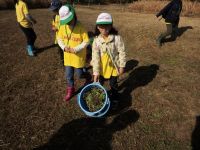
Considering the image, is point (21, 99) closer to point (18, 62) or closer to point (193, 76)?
point (18, 62)

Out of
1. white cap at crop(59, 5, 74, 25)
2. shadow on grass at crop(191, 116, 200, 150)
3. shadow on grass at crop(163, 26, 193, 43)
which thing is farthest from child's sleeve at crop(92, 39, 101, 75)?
shadow on grass at crop(163, 26, 193, 43)

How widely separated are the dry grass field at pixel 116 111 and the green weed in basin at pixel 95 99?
0.99 feet

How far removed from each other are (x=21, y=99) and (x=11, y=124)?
954mm

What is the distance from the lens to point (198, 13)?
16625 millimetres

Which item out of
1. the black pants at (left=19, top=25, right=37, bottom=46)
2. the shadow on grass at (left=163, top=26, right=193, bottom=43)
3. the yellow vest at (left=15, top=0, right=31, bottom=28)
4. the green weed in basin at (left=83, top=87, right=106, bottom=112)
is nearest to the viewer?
the green weed in basin at (left=83, top=87, right=106, bottom=112)

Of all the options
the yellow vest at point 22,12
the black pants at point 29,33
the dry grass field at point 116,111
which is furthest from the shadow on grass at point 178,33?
the yellow vest at point 22,12

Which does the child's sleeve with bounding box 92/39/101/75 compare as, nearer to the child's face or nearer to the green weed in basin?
the child's face

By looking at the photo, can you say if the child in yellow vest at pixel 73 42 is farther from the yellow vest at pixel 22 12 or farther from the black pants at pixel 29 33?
the black pants at pixel 29 33

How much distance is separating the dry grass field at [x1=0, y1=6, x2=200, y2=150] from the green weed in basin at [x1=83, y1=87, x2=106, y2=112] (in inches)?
11.9

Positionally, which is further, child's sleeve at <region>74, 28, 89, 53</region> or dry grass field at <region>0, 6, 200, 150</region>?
child's sleeve at <region>74, 28, 89, 53</region>

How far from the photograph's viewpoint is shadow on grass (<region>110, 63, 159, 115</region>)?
557cm

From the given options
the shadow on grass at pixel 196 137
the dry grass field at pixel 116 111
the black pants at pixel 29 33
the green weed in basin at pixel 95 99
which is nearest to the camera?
the shadow on grass at pixel 196 137

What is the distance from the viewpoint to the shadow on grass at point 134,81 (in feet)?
18.3

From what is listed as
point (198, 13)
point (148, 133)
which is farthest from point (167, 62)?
point (198, 13)
